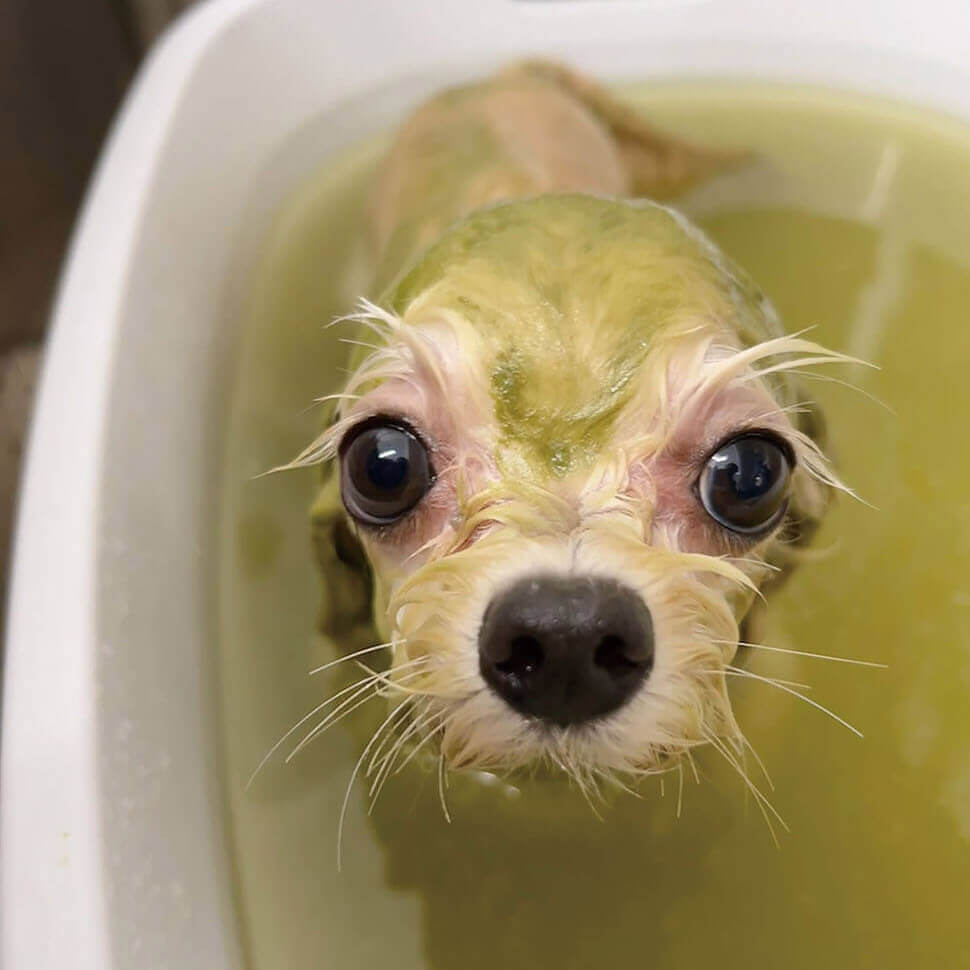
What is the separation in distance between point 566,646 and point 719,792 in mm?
496

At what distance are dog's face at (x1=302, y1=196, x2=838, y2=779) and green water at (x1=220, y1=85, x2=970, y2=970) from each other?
10.0 inches

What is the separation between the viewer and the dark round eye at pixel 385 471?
751 mm

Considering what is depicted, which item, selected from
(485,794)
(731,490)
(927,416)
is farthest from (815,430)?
(485,794)

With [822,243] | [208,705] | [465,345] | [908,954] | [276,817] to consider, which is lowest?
[908,954]

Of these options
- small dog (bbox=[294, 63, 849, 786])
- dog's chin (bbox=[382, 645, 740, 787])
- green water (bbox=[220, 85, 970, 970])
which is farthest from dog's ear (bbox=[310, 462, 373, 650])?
dog's chin (bbox=[382, 645, 740, 787])

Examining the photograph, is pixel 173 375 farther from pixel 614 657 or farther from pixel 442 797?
pixel 614 657

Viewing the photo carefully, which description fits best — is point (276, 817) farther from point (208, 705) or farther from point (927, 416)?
Answer: point (927, 416)

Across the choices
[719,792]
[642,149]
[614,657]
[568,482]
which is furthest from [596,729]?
[642,149]

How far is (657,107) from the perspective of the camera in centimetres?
168

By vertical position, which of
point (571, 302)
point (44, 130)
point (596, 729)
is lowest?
point (596, 729)

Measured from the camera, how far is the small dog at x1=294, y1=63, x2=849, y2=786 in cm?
63

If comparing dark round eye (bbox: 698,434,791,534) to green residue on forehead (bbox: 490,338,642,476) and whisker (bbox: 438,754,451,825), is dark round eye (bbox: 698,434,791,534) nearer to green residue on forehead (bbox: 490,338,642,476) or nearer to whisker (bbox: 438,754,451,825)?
green residue on forehead (bbox: 490,338,642,476)

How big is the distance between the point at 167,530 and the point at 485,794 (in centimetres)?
44

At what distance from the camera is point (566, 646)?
0.60 meters
